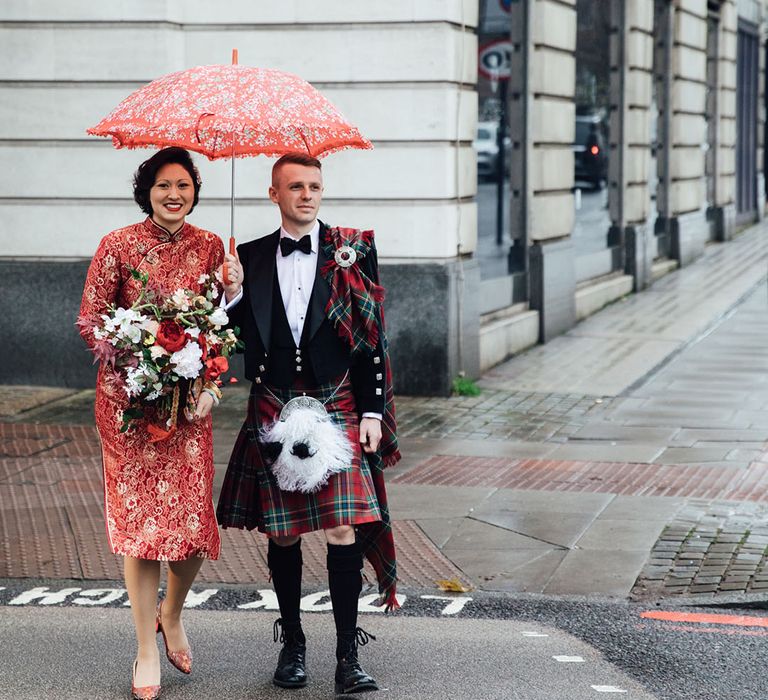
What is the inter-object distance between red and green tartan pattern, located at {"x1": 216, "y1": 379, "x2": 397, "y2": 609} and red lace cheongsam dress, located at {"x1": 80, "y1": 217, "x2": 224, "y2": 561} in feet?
0.43

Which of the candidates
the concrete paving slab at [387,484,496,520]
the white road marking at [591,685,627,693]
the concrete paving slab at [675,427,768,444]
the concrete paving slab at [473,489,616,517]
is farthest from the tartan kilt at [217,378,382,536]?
the concrete paving slab at [675,427,768,444]

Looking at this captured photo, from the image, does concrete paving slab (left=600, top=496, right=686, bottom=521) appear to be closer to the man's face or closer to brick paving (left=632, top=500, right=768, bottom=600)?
brick paving (left=632, top=500, right=768, bottom=600)

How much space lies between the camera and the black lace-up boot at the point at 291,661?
527cm

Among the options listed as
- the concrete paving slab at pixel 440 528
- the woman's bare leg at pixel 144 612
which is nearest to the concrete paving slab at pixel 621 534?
the concrete paving slab at pixel 440 528

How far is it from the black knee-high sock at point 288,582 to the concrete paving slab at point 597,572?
1.60m

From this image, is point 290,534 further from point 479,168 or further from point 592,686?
point 479,168

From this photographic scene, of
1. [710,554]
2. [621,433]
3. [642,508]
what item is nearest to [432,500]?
[642,508]

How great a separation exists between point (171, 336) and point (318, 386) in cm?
54

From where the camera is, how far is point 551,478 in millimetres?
8781

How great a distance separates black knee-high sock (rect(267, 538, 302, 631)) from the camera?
5359mm

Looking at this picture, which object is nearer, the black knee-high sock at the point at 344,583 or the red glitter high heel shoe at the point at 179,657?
the black knee-high sock at the point at 344,583

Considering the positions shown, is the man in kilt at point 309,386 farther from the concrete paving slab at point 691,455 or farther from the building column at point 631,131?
the building column at point 631,131

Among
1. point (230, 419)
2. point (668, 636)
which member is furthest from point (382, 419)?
point (230, 419)

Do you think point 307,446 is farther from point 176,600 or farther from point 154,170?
point 154,170
